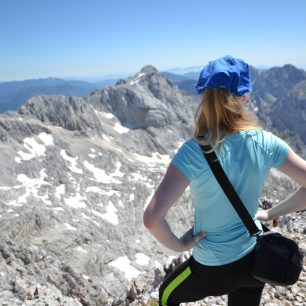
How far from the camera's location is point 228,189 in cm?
496

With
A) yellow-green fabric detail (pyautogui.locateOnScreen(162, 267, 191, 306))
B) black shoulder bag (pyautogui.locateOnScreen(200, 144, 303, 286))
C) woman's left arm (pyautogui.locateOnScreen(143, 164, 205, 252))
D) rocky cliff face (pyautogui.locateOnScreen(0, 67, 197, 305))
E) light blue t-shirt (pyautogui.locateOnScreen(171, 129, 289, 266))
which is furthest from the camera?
rocky cliff face (pyautogui.locateOnScreen(0, 67, 197, 305))

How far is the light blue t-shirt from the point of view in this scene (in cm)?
490

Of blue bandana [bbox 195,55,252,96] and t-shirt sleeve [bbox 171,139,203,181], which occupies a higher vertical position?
blue bandana [bbox 195,55,252,96]

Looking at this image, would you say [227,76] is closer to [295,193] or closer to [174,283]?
[295,193]

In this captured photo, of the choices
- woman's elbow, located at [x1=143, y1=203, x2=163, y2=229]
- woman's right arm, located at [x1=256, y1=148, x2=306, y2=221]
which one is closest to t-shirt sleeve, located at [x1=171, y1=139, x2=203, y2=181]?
woman's elbow, located at [x1=143, y1=203, x2=163, y2=229]

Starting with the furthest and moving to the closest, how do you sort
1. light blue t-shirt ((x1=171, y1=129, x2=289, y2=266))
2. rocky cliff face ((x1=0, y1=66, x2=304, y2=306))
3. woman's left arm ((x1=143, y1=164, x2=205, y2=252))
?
rocky cliff face ((x1=0, y1=66, x2=304, y2=306)) → light blue t-shirt ((x1=171, y1=129, x2=289, y2=266)) → woman's left arm ((x1=143, y1=164, x2=205, y2=252))

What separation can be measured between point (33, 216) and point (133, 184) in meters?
53.8

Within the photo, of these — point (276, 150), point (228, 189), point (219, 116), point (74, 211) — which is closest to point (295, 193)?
point (276, 150)

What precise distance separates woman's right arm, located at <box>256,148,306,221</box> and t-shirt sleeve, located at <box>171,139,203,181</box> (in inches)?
58.9

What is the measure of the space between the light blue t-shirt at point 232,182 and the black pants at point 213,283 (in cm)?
14

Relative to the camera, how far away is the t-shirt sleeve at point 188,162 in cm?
480

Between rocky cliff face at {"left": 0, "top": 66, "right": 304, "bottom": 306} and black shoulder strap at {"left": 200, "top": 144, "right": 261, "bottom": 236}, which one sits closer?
black shoulder strap at {"left": 200, "top": 144, "right": 261, "bottom": 236}

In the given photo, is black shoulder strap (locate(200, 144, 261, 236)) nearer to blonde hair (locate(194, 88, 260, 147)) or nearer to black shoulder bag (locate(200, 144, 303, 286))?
black shoulder bag (locate(200, 144, 303, 286))

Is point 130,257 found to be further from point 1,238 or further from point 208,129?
point 208,129
